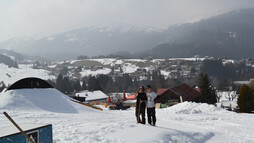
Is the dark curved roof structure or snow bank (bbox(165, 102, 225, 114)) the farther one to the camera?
the dark curved roof structure

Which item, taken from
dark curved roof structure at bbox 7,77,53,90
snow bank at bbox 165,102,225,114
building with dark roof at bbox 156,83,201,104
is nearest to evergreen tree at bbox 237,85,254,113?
snow bank at bbox 165,102,225,114

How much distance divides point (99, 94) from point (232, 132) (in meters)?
89.8

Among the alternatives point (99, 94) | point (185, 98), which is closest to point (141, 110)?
point (185, 98)

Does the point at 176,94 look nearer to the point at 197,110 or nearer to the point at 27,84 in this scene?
the point at 197,110

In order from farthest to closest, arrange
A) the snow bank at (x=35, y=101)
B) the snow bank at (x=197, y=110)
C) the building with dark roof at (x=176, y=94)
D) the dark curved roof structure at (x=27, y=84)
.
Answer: the building with dark roof at (x=176, y=94) < the dark curved roof structure at (x=27, y=84) < the snow bank at (x=197, y=110) < the snow bank at (x=35, y=101)

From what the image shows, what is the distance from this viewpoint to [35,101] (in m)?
23.4

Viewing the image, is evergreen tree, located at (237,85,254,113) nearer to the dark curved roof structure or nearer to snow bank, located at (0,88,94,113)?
snow bank, located at (0,88,94,113)

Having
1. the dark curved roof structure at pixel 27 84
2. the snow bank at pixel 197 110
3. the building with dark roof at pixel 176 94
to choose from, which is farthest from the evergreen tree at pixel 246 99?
the building with dark roof at pixel 176 94

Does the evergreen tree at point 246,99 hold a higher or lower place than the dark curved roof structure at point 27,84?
lower

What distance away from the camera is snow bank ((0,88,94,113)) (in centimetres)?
2169

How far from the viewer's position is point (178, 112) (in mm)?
22281

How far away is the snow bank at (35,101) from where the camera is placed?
71.2 feet

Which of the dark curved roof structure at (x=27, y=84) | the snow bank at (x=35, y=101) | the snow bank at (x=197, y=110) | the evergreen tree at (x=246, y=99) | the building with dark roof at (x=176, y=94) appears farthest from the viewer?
the building with dark roof at (x=176, y=94)

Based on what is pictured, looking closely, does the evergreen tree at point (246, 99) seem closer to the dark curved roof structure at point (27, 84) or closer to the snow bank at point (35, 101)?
the snow bank at point (35, 101)
